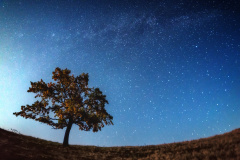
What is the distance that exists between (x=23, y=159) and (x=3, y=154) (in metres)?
1.52

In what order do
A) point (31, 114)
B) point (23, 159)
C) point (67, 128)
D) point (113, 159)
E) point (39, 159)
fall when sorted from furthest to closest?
point (67, 128) < point (31, 114) < point (113, 159) < point (39, 159) < point (23, 159)

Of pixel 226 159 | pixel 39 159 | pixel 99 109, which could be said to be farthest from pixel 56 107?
pixel 226 159

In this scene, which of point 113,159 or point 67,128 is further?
point 67,128

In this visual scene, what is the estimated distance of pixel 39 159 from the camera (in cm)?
1098

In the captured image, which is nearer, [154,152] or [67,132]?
[154,152]

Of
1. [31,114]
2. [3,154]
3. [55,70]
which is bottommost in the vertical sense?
[3,154]

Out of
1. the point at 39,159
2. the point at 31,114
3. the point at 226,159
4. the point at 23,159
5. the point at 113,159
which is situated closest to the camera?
the point at 226,159

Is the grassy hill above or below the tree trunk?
below

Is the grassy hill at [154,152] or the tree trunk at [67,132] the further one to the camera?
the tree trunk at [67,132]

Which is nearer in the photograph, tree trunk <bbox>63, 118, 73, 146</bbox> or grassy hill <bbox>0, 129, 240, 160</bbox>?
grassy hill <bbox>0, 129, 240, 160</bbox>

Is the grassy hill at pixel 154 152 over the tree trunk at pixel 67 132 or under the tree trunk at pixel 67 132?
under

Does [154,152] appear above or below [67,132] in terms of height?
below

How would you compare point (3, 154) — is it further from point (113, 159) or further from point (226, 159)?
point (226, 159)

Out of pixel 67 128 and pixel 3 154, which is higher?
pixel 67 128
